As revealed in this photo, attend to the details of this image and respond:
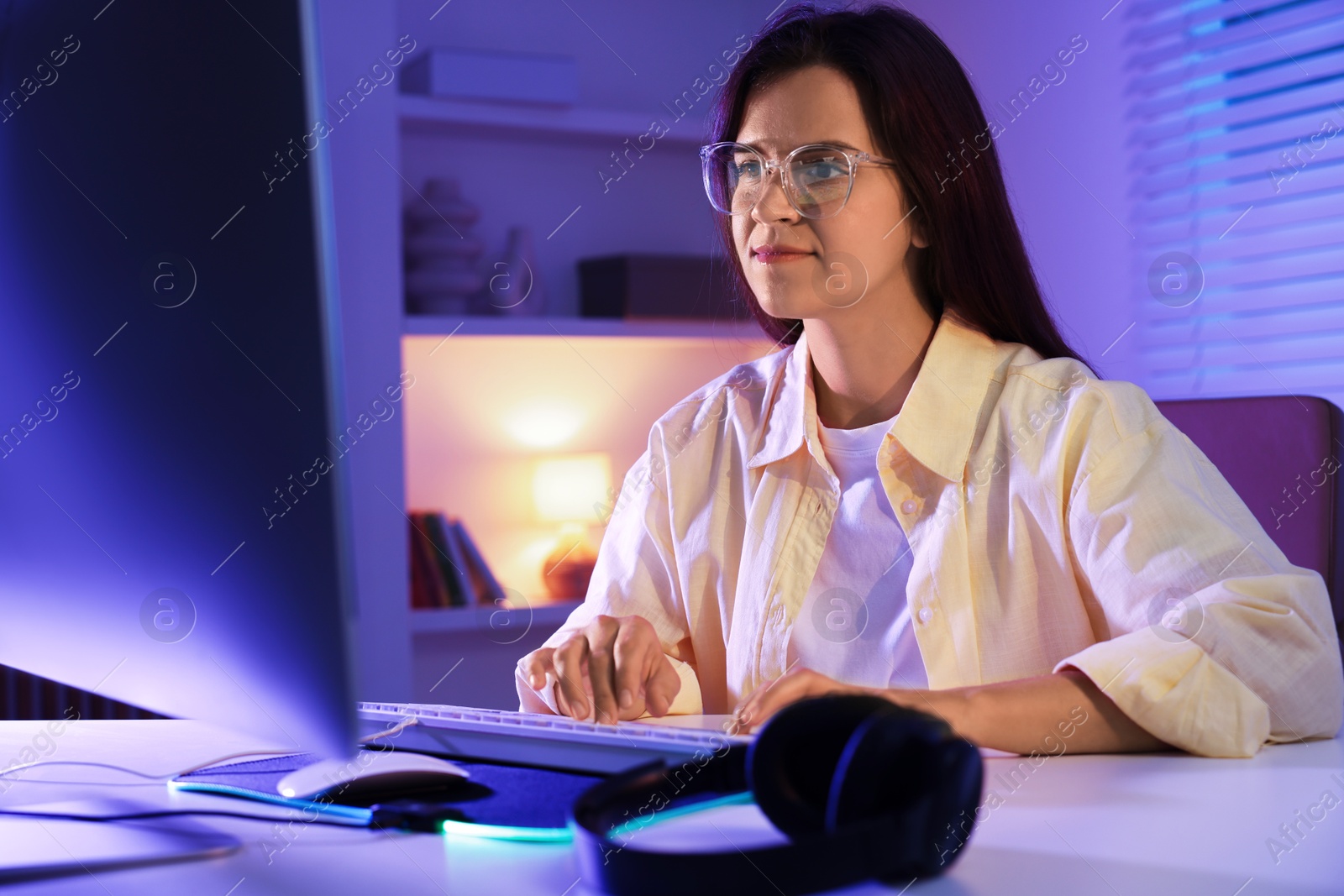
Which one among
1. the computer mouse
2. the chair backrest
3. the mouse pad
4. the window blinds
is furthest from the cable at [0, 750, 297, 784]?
the window blinds

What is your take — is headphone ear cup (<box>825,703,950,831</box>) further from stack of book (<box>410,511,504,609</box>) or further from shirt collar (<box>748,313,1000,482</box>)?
stack of book (<box>410,511,504,609</box>)

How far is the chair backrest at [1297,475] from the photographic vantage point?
4.42ft

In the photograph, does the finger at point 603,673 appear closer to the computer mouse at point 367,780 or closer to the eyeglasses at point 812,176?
the computer mouse at point 367,780

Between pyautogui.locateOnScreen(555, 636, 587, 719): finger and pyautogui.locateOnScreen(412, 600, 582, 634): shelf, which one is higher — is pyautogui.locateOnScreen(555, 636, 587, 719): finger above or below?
above

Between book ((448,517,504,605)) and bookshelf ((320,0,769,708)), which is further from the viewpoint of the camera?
book ((448,517,504,605))

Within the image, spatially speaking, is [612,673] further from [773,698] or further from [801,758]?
[801,758]

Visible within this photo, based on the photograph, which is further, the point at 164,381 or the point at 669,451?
the point at 669,451

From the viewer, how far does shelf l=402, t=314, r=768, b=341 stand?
2.97 metres

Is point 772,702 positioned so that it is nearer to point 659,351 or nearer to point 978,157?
point 978,157

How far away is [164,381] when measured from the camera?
57 cm

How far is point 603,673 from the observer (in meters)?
1.10

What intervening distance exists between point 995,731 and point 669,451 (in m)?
0.71

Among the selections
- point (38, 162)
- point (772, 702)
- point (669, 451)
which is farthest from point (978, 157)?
point (38, 162)

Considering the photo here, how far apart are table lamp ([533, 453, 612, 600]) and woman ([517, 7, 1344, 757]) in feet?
5.35
